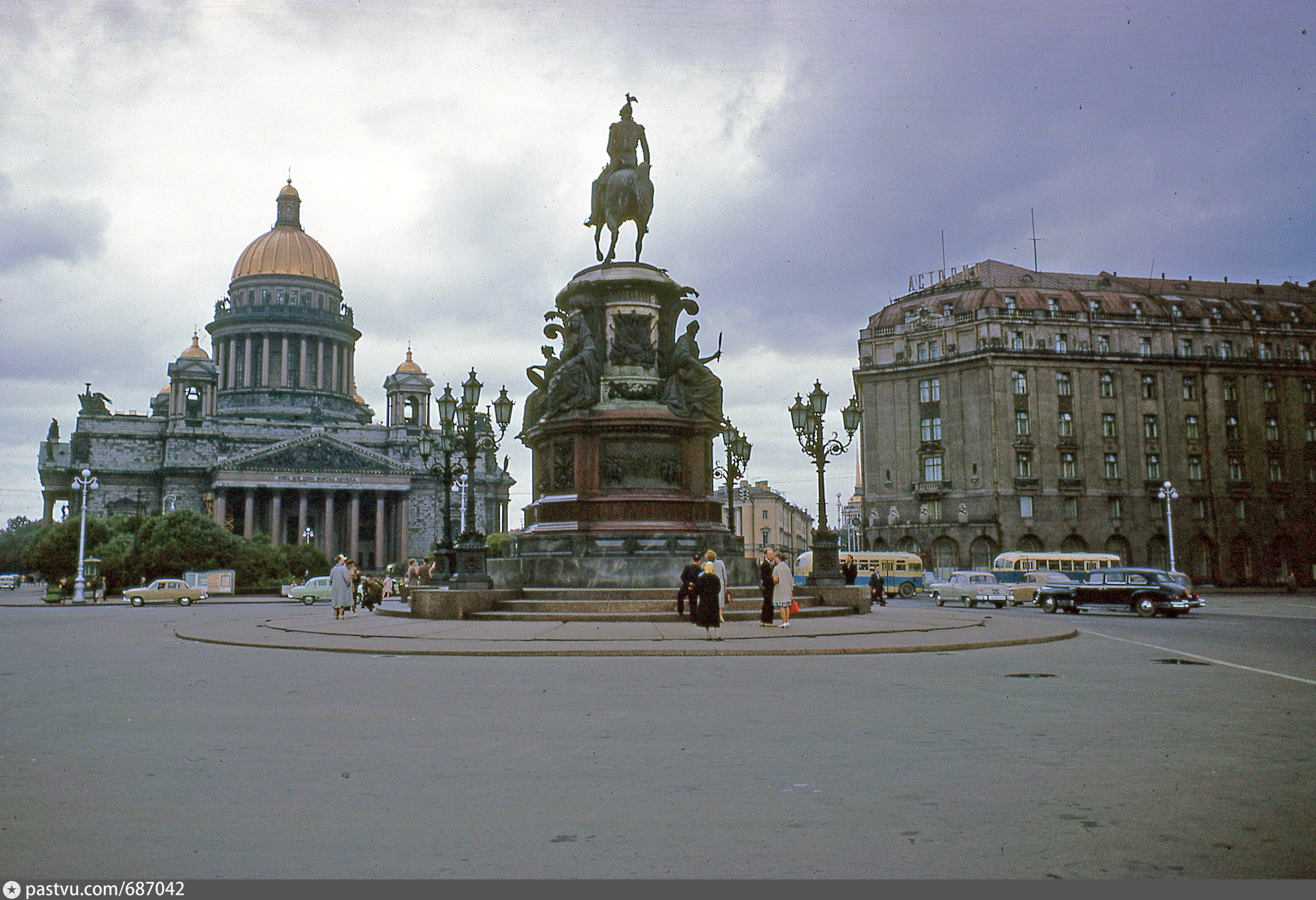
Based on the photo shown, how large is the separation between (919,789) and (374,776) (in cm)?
341

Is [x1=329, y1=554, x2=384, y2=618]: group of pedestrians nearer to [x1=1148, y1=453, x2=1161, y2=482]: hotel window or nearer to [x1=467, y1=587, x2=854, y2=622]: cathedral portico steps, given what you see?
[x1=467, y1=587, x2=854, y2=622]: cathedral portico steps

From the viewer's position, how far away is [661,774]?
6.57 metres

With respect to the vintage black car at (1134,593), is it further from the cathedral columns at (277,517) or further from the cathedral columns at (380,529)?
the cathedral columns at (380,529)

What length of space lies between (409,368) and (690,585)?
384 feet

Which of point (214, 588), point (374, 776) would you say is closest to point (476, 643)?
point (374, 776)

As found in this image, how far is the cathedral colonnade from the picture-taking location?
107688 mm

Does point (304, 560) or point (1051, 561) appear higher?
point (304, 560)

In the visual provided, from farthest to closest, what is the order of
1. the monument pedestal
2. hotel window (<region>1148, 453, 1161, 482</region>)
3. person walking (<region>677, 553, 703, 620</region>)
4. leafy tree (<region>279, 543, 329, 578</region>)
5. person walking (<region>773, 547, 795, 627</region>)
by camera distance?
leafy tree (<region>279, 543, 329, 578</region>), hotel window (<region>1148, 453, 1161, 482</region>), the monument pedestal, person walking (<region>773, 547, 795, 627</region>), person walking (<region>677, 553, 703, 620</region>)

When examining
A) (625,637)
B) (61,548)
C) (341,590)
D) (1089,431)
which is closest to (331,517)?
(61,548)

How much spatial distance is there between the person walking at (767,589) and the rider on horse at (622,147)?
36.0 feet

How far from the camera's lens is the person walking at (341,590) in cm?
2491

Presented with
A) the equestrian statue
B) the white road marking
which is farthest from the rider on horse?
the white road marking

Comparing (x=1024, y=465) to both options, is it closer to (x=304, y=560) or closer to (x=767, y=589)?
(x=304, y=560)

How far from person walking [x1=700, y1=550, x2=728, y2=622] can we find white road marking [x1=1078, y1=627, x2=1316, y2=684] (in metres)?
7.17
